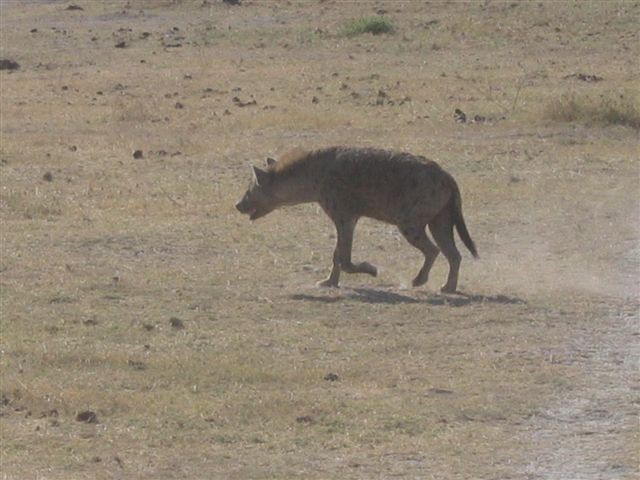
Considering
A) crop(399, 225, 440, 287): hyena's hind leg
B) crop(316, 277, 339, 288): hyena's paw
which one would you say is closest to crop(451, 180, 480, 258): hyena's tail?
crop(399, 225, 440, 287): hyena's hind leg

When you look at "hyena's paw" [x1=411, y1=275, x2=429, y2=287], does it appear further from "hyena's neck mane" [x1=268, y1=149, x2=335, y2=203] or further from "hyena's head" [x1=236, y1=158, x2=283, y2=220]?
"hyena's head" [x1=236, y1=158, x2=283, y2=220]

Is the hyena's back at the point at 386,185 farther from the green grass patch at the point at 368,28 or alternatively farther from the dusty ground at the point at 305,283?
the green grass patch at the point at 368,28

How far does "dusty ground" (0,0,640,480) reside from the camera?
9141mm

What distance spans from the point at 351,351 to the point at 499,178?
685cm

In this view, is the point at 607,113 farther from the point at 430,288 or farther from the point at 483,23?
the point at 483,23

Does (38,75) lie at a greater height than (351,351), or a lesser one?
lesser

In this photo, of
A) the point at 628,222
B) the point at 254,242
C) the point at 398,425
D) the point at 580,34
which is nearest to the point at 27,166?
the point at 254,242

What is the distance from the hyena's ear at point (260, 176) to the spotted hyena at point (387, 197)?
408mm

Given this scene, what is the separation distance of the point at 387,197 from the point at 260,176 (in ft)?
4.37

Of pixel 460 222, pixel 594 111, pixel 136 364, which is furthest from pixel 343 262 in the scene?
pixel 594 111

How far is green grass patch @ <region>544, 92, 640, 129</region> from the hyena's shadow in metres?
Result: 8.36

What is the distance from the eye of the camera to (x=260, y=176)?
14.0m

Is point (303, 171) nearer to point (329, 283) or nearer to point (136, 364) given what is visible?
point (329, 283)

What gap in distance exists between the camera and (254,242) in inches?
579
